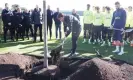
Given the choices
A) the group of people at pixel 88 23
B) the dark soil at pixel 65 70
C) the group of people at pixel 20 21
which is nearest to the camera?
the dark soil at pixel 65 70

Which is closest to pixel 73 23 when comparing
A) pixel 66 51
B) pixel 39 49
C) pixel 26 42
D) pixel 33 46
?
pixel 66 51

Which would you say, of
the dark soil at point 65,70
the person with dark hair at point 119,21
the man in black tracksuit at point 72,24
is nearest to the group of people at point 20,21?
the man in black tracksuit at point 72,24

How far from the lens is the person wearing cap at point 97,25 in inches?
674

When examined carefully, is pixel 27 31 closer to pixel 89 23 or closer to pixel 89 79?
pixel 89 23

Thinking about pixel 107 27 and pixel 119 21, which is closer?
pixel 119 21

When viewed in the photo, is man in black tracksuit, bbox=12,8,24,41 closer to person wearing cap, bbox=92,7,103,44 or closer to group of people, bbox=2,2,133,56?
group of people, bbox=2,2,133,56

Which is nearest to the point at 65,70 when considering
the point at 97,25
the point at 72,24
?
the point at 72,24

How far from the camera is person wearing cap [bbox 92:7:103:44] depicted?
56.1 feet

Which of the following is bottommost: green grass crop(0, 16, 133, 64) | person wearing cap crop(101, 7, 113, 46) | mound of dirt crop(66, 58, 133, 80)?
green grass crop(0, 16, 133, 64)

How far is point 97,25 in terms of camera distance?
17.4 metres

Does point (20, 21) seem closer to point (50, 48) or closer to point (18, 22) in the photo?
point (18, 22)

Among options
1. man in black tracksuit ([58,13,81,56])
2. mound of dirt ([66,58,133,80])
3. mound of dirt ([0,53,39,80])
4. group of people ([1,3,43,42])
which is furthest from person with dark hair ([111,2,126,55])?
group of people ([1,3,43,42])

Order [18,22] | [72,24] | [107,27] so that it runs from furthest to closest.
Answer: [18,22], [107,27], [72,24]

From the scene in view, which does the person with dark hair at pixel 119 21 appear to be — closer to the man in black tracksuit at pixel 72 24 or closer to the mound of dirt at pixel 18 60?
the man in black tracksuit at pixel 72 24
